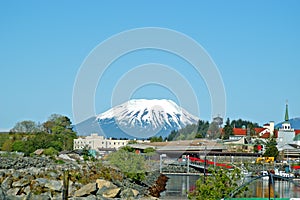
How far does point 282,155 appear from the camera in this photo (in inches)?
1905

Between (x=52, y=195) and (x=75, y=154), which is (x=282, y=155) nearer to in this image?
(x=75, y=154)

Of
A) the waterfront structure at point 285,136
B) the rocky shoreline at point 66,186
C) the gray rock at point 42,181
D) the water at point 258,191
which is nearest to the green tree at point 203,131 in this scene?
the water at point 258,191

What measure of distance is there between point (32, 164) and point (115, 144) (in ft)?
38.1

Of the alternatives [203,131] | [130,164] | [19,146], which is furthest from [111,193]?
[19,146]

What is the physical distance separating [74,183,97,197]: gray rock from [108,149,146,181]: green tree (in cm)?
555

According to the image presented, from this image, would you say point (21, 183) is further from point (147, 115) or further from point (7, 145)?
point (7, 145)

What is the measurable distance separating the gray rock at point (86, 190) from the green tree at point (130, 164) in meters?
5.55

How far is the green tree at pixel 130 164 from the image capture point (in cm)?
2211

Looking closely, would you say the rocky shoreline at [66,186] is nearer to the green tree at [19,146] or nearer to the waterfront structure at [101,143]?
the waterfront structure at [101,143]

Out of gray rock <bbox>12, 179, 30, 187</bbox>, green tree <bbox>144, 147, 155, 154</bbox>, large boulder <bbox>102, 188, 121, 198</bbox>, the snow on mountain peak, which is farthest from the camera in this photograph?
green tree <bbox>144, 147, 155, 154</bbox>

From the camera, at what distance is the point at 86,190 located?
1573cm

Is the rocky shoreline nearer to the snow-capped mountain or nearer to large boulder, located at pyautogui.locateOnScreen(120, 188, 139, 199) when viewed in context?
large boulder, located at pyautogui.locateOnScreen(120, 188, 139, 199)

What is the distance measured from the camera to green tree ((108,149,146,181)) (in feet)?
72.5

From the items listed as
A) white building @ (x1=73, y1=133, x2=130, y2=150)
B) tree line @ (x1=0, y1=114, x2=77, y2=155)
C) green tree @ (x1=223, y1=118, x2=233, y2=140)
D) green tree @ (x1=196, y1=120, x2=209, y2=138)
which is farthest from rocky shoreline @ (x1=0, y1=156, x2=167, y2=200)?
green tree @ (x1=223, y1=118, x2=233, y2=140)
